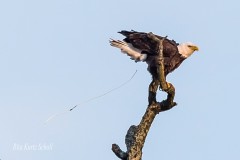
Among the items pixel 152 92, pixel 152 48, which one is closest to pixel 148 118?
pixel 152 92

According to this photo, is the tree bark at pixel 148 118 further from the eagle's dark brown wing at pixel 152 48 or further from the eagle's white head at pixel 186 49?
the eagle's white head at pixel 186 49

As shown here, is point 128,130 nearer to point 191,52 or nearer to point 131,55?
point 131,55

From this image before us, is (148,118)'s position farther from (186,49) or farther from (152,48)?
(186,49)

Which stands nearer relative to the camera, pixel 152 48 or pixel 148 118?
pixel 148 118

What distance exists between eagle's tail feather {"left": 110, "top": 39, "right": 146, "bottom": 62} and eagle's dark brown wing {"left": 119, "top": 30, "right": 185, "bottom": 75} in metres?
0.10

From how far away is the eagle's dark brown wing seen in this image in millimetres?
10055

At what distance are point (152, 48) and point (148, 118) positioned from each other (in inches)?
94.0

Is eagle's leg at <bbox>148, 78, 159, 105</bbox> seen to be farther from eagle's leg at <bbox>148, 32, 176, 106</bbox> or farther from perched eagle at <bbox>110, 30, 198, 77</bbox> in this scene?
perched eagle at <bbox>110, 30, 198, 77</bbox>

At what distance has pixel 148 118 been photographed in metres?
8.05

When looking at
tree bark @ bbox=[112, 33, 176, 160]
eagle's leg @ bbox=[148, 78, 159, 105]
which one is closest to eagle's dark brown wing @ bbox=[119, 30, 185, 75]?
eagle's leg @ bbox=[148, 78, 159, 105]

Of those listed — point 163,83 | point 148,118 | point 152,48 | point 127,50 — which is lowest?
point 148,118

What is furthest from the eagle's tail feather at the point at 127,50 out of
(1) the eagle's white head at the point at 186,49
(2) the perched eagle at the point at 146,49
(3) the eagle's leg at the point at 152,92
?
(3) the eagle's leg at the point at 152,92

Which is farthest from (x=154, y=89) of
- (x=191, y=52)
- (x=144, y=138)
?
(x=191, y=52)

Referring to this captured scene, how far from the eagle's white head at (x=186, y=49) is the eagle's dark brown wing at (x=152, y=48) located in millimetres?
231
